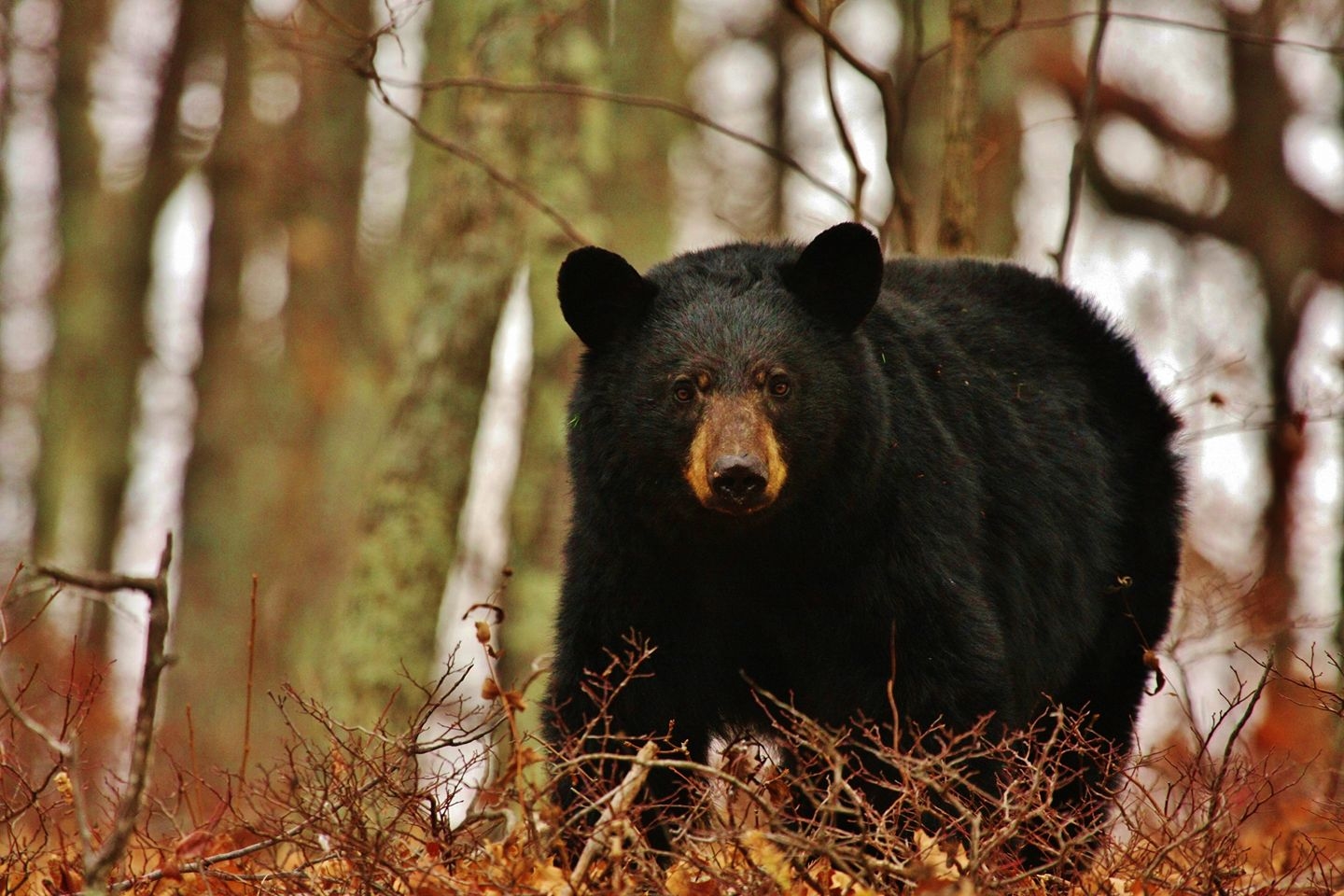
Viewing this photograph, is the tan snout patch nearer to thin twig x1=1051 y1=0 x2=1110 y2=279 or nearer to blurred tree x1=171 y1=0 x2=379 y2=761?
thin twig x1=1051 y1=0 x2=1110 y2=279

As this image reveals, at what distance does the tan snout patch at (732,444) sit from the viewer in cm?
446

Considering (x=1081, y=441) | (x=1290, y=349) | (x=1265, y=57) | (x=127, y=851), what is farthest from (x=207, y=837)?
(x=1265, y=57)

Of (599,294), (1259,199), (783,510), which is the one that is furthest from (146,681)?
(1259,199)

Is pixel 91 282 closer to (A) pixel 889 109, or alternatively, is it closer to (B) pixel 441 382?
(B) pixel 441 382

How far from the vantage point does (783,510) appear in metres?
4.74

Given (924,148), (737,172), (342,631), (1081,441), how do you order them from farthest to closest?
(737,172) < (924,148) < (342,631) < (1081,441)

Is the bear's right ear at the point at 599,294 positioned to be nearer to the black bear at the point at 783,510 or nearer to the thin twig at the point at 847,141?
the black bear at the point at 783,510

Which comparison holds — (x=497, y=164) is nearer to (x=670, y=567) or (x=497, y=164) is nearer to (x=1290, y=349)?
(x=670, y=567)

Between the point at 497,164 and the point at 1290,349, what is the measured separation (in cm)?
1083

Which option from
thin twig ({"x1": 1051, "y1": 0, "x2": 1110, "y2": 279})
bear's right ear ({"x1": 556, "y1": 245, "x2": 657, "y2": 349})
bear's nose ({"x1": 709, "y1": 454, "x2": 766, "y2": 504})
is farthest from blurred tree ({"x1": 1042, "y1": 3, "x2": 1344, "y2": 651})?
bear's nose ({"x1": 709, "y1": 454, "x2": 766, "y2": 504})

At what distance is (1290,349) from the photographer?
16094 millimetres

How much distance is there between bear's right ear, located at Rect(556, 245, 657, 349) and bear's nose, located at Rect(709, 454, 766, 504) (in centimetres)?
79

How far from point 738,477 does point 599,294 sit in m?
0.94

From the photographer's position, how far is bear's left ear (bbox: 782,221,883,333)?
4891mm
